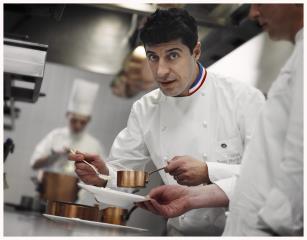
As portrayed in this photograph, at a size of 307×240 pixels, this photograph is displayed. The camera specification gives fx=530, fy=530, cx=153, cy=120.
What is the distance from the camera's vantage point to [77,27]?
2209 millimetres

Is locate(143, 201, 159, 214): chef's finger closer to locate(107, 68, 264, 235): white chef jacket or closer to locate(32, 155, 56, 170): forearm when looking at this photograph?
locate(107, 68, 264, 235): white chef jacket

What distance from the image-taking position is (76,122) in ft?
8.87

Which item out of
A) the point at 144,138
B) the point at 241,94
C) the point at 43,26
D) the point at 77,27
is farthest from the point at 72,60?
the point at 241,94

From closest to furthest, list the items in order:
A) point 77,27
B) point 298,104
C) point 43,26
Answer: point 298,104, point 43,26, point 77,27

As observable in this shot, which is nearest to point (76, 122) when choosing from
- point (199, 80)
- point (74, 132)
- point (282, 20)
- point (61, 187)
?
point (74, 132)

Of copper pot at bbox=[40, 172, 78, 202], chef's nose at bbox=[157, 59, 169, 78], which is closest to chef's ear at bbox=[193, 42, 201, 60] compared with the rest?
chef's nose at bbox=[157, 59, 169, 78]

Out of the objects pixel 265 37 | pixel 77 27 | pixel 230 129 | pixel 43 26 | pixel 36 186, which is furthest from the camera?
pixel 36 186

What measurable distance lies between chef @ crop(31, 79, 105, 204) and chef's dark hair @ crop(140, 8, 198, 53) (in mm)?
749

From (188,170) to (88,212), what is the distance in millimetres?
346

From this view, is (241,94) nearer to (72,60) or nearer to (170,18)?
(170,18)

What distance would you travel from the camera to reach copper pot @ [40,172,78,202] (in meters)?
2.51

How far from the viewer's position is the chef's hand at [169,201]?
53.8 inches

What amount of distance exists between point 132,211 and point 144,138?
0.25 m

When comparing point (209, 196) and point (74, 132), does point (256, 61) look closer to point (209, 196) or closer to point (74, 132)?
point (74, 132)
